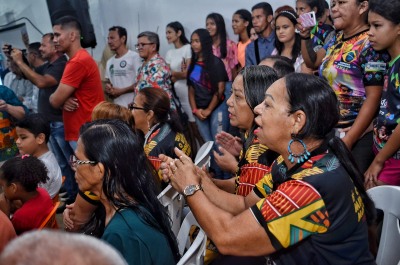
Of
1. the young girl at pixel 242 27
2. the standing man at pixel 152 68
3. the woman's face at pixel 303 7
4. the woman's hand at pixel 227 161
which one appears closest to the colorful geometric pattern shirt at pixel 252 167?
the woman's hand at pixel 227 161

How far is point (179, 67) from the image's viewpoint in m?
4.83

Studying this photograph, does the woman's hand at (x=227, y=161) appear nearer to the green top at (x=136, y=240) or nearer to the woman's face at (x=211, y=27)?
the green top at (x=136, y=240)

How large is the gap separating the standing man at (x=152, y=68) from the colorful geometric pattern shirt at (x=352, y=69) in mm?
2061

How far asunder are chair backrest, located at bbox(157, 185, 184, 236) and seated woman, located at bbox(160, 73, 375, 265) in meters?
0.60

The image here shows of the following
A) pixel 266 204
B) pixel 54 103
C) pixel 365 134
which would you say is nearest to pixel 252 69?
pixel 365 134

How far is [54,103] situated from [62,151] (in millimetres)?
565

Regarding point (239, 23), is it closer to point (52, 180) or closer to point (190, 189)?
point (52, 180)

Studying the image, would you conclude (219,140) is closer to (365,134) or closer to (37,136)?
(365,134)

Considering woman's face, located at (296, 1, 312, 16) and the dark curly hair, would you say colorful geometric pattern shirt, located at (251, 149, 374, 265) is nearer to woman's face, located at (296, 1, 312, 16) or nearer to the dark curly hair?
the dark curly hair

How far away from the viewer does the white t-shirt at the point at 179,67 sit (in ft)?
15.4

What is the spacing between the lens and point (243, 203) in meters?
1.72

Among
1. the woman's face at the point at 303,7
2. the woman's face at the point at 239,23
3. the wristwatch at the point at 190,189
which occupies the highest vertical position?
the woman's face at the point at 303,7

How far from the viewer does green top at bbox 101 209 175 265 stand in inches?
53.7

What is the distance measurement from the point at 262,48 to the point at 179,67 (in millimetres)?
1128
